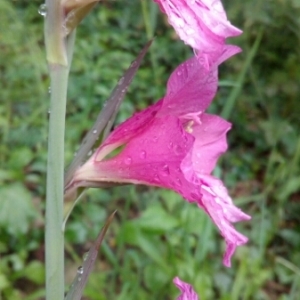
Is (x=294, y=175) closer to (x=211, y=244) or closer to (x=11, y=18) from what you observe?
(x=211, y=244)

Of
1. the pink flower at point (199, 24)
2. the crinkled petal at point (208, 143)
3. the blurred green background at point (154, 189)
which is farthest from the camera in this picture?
the blurred green background at point (154, 189)

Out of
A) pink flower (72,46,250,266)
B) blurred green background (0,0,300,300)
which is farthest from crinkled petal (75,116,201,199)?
blurred green background (0,0,300,300)

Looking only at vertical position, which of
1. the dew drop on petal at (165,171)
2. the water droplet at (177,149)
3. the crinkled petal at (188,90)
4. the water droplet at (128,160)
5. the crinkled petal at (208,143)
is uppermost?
the crinkled petal at (188,90)

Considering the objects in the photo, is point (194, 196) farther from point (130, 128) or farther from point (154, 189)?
point (154, 189)

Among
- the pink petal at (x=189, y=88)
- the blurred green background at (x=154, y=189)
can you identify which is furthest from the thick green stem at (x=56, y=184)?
the blurred green background at (x=154, y=189)

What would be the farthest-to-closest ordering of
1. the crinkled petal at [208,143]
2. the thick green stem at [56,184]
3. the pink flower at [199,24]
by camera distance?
the crinkled petal at [208,143]
the thick green stem at [56,184]
the pink flower at [199,24]

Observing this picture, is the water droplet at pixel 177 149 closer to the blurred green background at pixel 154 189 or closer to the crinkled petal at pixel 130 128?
the crinkled petal at pixel 130 128

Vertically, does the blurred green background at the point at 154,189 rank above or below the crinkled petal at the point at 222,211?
below

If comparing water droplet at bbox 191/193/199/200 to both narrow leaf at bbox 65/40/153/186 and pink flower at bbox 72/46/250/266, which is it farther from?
narrow leaf at bbox 65/40/153/186
